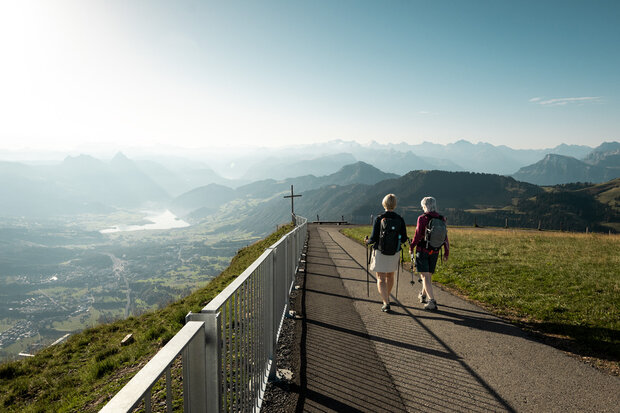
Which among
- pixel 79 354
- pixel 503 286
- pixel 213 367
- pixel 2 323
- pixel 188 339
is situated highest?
pixel 188 339

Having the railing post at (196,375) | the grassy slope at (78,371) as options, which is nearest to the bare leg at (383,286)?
the grassy slope at (78,371)

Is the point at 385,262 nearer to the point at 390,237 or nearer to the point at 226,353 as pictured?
the point at 390,237

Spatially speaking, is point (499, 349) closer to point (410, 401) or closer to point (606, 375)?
point (606, 375)

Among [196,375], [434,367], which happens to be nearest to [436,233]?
[434,367]

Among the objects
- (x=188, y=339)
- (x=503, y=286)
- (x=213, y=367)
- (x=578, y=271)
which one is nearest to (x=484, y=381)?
(x=213, y=367)

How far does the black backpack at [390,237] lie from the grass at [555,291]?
3144 mm

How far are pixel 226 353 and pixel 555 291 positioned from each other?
10328 millimetres

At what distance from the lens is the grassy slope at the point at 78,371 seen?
5.71 metres

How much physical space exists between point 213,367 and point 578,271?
45.7ft

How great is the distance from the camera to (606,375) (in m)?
4.81

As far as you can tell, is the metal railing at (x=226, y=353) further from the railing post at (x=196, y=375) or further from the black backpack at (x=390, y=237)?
the black backpack at (x=390, y=237)

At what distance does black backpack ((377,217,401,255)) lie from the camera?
7.23m

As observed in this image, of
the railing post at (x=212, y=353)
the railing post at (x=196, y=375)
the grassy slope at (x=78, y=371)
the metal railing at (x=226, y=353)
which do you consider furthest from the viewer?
the grassy slope at (x=78, y=371)

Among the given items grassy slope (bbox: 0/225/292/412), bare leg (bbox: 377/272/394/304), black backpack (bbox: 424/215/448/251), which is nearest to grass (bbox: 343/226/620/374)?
black backpack (bbox: 424/215/448/251)
